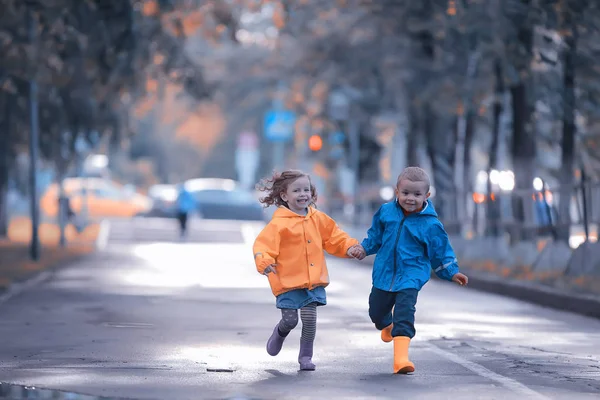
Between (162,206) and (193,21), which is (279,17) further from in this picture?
(162,206)

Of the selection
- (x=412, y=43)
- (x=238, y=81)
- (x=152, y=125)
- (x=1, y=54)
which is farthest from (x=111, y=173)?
(x=1, y=54)

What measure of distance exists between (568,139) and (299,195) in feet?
48.2

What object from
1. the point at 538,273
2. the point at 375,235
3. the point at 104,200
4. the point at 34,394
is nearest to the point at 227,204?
the point at 104,200

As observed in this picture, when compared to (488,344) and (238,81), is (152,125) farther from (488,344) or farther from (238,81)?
(488,344)

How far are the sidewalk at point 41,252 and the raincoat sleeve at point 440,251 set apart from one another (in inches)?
412

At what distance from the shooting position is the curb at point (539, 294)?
17344mm

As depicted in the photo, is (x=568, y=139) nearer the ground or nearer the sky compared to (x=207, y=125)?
nearer the ground

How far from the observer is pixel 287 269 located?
10688 mm

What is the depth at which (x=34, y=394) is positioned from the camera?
9211 mm

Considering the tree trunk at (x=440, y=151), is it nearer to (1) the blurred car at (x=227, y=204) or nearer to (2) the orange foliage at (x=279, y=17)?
(2) the orange foliage at (x=279, y=17)

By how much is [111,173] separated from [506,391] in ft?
304

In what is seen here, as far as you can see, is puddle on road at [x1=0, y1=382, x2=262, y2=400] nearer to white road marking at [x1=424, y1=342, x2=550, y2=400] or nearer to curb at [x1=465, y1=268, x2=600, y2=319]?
white road marking at [x1=424, y1=342, x2=550, y2=400]

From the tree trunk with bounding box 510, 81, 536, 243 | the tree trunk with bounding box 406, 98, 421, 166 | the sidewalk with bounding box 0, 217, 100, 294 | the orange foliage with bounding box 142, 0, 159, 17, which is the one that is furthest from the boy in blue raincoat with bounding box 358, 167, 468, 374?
the tree trunk with bounding box 406, 98, 421, 166

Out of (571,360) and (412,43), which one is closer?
(571,360)
